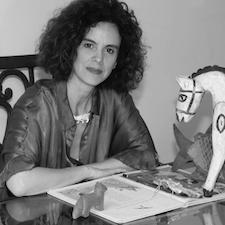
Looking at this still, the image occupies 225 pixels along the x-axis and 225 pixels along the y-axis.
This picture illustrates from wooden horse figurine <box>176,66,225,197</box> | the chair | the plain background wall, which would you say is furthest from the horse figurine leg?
the plain background wall

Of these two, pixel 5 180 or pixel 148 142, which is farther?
pixel 148 142

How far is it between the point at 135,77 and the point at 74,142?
0.36 meters

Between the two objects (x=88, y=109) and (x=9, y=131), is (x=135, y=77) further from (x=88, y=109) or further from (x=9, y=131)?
(x=9, y=131)

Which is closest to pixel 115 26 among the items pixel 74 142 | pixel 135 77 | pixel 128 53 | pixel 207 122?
pixel 128 53

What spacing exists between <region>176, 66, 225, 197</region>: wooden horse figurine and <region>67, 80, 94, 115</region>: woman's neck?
435 mm

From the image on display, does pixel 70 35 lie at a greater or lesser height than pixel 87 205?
greater

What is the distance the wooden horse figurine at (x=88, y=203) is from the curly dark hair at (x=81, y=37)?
60cm

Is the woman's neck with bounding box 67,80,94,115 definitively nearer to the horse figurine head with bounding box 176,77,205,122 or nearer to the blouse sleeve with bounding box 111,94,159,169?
the blouse sleeve with bounding box 111,94,159,169

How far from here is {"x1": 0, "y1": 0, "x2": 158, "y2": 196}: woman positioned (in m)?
1.60

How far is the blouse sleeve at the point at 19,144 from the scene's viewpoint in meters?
1.50

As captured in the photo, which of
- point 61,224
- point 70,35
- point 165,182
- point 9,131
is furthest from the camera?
point 70,35

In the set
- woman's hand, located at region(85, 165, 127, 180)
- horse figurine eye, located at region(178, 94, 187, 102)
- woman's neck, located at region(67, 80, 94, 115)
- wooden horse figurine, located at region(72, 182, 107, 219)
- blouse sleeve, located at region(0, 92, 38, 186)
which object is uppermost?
horse figurine eye, located at region(178, 94, 187, 102)

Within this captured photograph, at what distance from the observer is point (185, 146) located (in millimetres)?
1542

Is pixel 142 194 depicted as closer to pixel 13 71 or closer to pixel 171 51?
pixel 13 71
